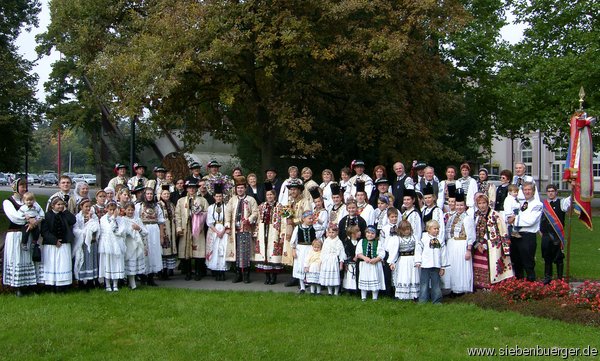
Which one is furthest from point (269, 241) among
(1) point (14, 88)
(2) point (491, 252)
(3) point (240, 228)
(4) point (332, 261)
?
(1) point (14, 88)

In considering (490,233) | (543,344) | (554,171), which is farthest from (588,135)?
(554,171)

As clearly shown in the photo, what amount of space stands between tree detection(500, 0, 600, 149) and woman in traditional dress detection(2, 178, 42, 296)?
21.0 meters

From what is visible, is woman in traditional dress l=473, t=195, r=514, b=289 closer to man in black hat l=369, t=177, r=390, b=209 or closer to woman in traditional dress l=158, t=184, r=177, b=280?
man in black hat l=369, t=177, r=390, b=209

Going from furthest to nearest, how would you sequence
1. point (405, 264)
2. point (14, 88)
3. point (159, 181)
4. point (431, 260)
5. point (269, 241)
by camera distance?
point (14, 88)
point (159, 181)
point (269, 241)
point (405, 264)
point (431, 260)

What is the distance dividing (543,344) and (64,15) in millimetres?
18001

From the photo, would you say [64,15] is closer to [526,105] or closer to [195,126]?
[195,126]

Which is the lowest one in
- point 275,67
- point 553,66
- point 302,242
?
point 302,242

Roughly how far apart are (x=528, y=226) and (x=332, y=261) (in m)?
3.24

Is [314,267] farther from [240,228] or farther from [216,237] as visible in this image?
[216,237]

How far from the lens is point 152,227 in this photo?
37.1 ft

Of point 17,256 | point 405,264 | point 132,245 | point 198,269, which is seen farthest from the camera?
point 198,269

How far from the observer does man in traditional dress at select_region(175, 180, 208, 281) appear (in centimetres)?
1195

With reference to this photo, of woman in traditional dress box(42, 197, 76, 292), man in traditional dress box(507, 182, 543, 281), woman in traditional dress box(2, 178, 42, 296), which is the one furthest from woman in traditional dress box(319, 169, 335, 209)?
woman in traditional dress box(2, 178, 42, 296)

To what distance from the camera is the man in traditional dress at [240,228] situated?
11523mm
